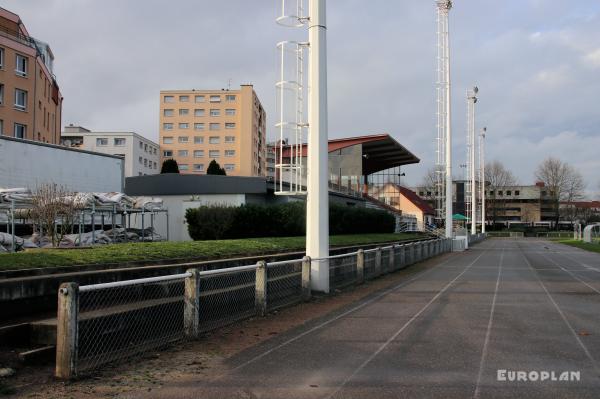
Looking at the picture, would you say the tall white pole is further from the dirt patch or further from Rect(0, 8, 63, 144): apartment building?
Rect(0, 8, 63, 144): apartment building

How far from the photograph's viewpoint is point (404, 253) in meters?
24.3

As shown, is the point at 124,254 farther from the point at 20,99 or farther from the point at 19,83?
the point at 20,99

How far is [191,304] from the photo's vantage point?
8.35 meters

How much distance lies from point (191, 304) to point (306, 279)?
5.04 m

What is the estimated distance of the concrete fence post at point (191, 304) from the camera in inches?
326

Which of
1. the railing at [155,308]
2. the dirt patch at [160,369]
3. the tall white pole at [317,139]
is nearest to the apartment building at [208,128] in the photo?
the tall white pole at [317,139]

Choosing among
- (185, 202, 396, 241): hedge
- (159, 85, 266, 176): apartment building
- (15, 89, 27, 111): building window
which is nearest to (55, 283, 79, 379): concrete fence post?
(185, 202, 396, 241): hedge

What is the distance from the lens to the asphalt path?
5.99 metres

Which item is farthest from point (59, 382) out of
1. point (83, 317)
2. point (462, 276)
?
point (462, 276)

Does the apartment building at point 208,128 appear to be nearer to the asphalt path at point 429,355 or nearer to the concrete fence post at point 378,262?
the concrete fence post at point 378,262

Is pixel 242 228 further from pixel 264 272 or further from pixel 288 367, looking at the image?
pixel 288 367

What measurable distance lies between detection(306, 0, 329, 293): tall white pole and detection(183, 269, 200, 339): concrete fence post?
5774 mm

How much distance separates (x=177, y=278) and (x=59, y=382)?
228cm

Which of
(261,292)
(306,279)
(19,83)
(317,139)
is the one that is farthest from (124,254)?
(19,83)
